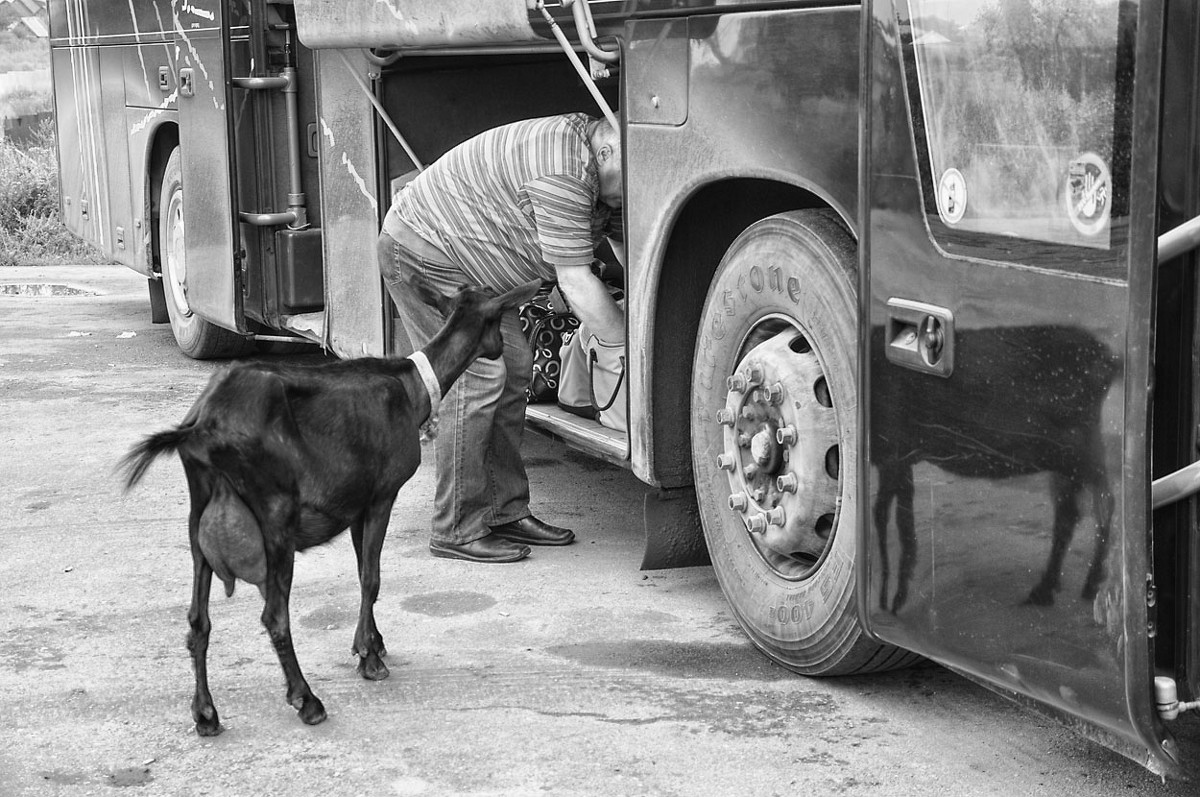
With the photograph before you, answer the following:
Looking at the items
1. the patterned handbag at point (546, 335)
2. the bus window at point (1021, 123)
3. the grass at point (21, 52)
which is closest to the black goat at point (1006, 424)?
the bus window at point (1021, 123)

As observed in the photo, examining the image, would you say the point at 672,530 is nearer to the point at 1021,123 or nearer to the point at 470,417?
the point at 470,417

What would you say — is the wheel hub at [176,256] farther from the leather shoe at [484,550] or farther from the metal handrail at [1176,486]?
the metal handrail at [1176,486]

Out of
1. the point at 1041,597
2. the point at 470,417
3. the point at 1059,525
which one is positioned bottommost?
the point at 470,417

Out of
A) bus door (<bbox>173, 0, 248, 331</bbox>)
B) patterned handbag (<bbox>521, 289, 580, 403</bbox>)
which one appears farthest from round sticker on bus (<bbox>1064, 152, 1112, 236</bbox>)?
bus door (<bbox>173, 0, 248, 331</bbox>)

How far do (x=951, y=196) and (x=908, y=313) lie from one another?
10.4 inches

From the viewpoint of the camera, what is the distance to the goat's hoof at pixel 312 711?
12.4ft

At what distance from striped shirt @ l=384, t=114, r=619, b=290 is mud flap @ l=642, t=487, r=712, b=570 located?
2.47 feet

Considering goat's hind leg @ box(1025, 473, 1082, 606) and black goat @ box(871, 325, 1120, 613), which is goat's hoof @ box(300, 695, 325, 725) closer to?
black goat @ box(871, 325, 1120, 613)

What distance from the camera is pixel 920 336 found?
10.4ft

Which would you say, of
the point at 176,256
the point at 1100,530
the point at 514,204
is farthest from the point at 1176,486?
the point at 176,256

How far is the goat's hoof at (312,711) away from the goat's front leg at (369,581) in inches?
11.8

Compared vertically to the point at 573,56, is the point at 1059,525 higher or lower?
lower

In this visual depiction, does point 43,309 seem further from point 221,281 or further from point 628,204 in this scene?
point 628,204

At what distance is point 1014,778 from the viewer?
345 centimetres
